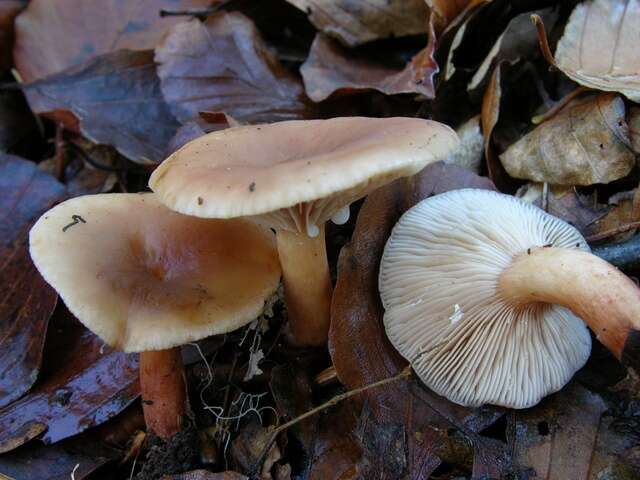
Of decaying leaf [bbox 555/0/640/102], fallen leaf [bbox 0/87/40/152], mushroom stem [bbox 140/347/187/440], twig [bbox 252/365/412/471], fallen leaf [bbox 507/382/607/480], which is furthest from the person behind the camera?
fallen leaf [bbox 0/87/40/152]

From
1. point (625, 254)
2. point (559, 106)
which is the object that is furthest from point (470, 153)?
point (625, 254)

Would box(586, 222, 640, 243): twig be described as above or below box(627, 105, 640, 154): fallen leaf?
below

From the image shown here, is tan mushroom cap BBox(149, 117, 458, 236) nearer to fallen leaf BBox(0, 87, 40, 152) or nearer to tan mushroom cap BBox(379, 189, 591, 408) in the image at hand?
tan mushroom cap BBox(379, 189, 591, 408)

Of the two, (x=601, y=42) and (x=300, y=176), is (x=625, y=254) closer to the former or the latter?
(x=601, y=42)

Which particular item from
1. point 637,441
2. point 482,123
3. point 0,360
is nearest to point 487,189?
point 482,123

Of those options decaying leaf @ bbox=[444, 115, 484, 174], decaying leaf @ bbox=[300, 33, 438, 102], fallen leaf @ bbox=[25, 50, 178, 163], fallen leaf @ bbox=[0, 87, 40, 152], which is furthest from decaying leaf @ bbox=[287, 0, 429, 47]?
fallen leaf @ bbox=[0, 87, 40, 152]

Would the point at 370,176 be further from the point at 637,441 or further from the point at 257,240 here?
the point at 637,441
